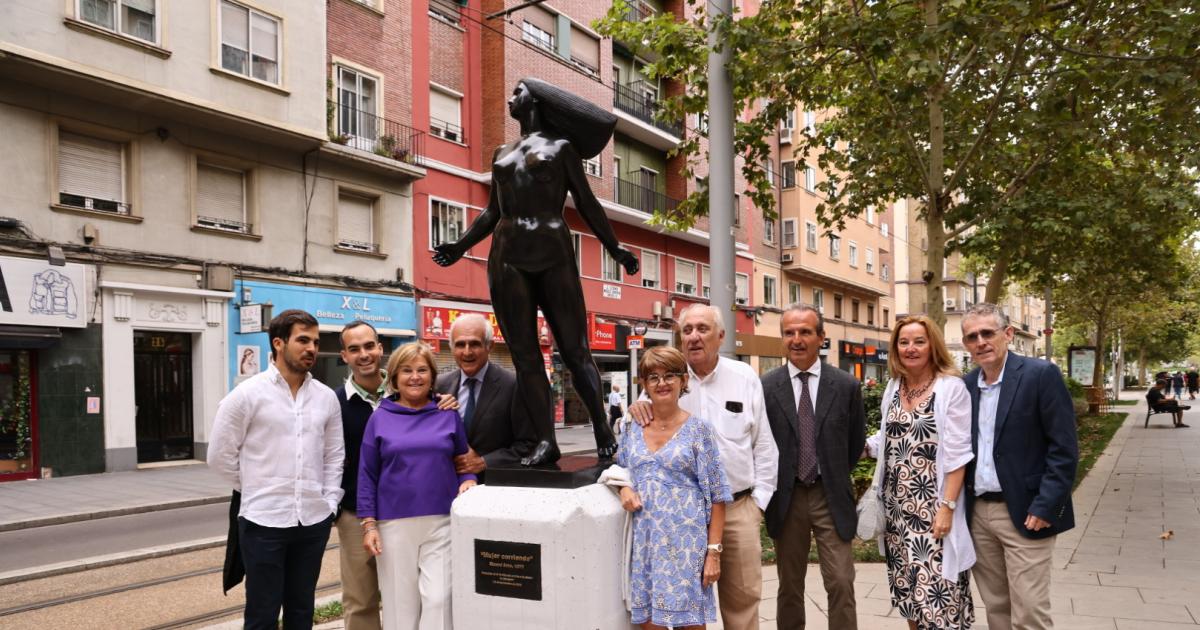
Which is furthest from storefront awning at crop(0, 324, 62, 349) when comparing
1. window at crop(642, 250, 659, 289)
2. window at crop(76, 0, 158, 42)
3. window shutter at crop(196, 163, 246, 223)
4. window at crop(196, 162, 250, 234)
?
window at crop(642, 250, 659, 289)

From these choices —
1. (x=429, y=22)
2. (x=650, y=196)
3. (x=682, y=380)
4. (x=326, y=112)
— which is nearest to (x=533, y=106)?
(x=682, y=380)

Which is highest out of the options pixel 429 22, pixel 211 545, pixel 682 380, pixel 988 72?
pixel 429 22

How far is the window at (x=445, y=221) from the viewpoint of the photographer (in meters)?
21.1

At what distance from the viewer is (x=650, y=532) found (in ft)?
11.9

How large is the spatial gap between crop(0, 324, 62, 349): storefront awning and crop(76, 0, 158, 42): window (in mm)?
5200

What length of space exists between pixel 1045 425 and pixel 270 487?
3712 millimetres

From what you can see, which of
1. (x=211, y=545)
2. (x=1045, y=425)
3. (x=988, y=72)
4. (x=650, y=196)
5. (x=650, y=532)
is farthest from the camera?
(x=650, y=196)

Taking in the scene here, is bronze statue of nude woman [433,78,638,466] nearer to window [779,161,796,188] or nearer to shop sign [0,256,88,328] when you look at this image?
shop sign [0,256,88,328]

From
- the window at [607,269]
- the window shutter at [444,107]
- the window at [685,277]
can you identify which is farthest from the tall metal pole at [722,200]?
the window at [685,277]

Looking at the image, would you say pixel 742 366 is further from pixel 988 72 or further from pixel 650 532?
pixel 988 72

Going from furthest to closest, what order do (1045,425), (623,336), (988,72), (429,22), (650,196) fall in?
(650,196), (623,336), (429,22), (988,72), (1045,425)

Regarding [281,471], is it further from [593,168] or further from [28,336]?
[593,168]

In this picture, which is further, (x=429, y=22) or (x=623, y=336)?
(x=623, y=336)

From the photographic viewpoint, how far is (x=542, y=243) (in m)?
4.25
